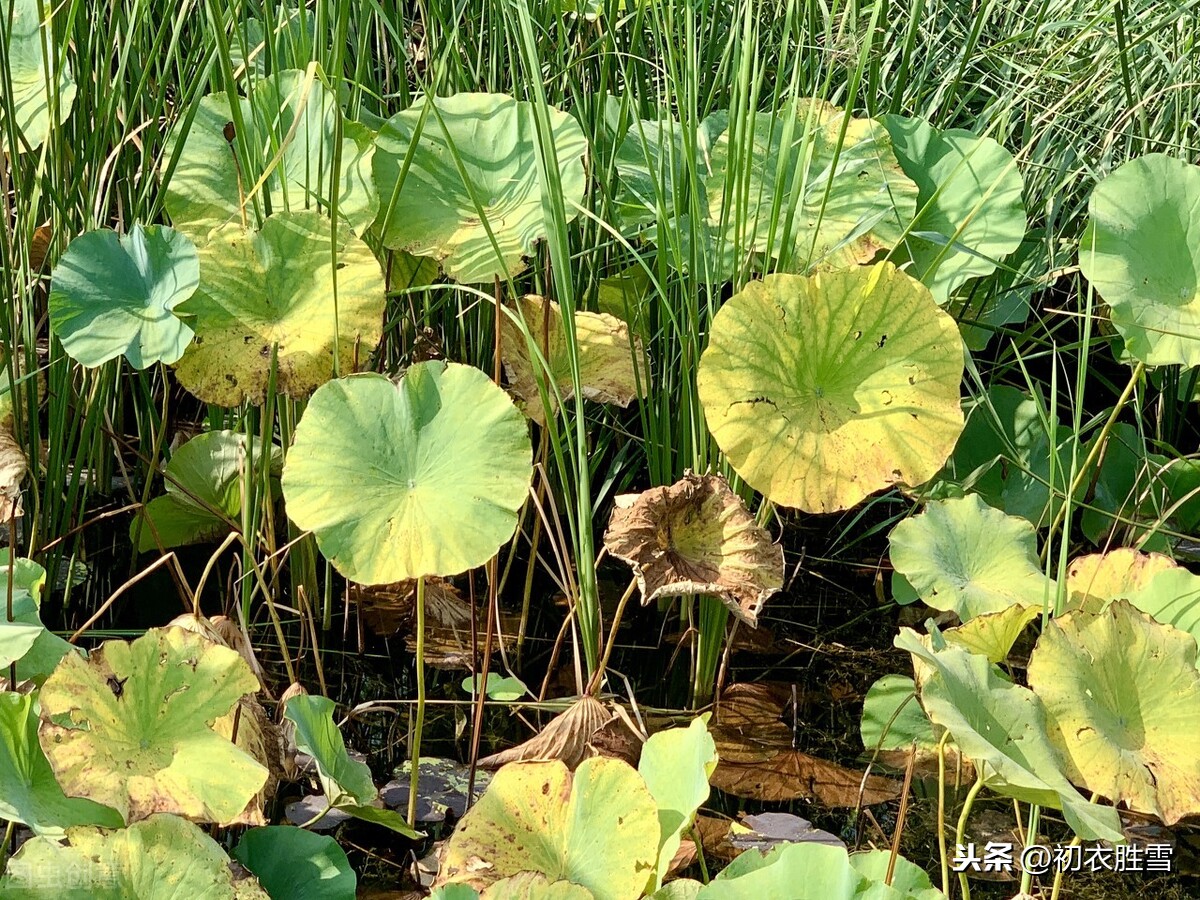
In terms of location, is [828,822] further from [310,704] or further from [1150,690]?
[310,704]

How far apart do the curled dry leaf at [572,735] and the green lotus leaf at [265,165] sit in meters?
0.54

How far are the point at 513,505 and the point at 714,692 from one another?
466 mm

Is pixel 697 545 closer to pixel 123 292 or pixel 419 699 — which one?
pixel 419 699

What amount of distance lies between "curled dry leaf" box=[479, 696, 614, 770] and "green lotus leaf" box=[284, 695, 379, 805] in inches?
Result: 5.9

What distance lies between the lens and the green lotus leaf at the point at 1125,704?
103 centimetres

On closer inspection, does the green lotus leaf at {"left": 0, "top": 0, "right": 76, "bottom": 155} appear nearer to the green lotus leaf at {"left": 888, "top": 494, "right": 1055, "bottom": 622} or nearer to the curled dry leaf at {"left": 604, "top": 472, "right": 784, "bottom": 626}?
the curled dry leaf at {"left": 604, "top": 472, "right": 784, "bottom": 626}

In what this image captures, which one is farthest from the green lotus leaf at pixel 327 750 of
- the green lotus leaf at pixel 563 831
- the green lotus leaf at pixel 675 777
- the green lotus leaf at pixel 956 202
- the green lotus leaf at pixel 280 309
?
the green lotus leaf at pixel 956 202

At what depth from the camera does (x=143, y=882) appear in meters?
0.87

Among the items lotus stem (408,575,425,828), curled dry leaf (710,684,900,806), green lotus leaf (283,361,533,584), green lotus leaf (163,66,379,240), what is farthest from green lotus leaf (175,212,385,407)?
curled dry leaf (710,684,900,806)

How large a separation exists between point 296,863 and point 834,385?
0.67 m

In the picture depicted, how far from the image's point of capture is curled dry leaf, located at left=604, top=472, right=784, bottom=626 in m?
1.11

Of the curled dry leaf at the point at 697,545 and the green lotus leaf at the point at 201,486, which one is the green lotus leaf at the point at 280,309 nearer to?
the green lotus leaf at the point at 201,486

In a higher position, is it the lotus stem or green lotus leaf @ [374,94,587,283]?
green lotus leaf @ [374,94,587,283]

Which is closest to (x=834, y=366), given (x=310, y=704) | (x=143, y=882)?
(x=310, y=704)
